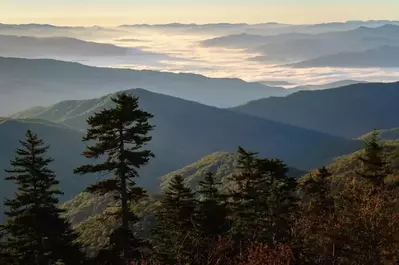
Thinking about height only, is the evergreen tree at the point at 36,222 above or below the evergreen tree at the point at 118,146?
below

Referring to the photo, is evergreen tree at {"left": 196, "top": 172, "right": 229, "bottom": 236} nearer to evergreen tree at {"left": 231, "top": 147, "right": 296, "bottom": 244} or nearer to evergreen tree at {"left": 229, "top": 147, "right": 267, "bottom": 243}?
evergreen tree at {"left": 229, "top": 147, "right": 267, "bottom": 243}

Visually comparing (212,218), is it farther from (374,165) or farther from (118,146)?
(374,165)

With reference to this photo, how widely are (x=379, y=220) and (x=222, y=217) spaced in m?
18.2

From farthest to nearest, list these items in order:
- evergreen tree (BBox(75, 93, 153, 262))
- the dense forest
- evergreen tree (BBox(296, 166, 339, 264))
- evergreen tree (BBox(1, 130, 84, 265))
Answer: evergreen tree (BBox(1, 130, 84, 265)) < evergreen tree (BBox(75, 93, 153, 262)) < the dense forest < evergreen tree (BBox(296, 166, 339, 264))

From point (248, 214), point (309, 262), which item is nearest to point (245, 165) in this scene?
point (248, 214)

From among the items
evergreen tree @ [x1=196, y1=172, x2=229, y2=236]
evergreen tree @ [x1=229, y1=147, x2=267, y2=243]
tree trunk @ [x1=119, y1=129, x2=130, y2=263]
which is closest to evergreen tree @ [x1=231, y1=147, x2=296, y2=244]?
evergreen tree @ [x1=229, y1=147, x2=267, y2=243]

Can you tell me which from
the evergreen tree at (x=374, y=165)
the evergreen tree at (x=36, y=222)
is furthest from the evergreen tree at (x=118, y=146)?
the evergreen tree at (x=374, y=165)

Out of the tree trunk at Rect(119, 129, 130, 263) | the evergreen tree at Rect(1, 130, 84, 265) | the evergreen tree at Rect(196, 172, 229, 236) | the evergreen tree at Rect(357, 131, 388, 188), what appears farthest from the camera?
the evergreen tree at Rect(357, 131, 388, 188)

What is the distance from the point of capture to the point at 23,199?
3381 cm

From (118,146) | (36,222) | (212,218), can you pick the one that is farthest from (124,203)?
(212,218)

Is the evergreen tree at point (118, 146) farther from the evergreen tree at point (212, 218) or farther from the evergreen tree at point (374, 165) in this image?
the evergreen tree at point (374, 165)

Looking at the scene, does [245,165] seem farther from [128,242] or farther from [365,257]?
[365,257]

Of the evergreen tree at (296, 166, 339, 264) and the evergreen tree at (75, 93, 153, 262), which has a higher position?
the evergreen tree at (75, 93, 153, 262)

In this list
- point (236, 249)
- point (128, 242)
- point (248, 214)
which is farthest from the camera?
point (248, 214)
